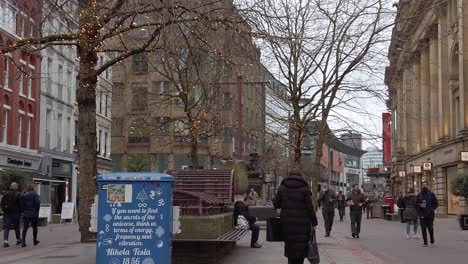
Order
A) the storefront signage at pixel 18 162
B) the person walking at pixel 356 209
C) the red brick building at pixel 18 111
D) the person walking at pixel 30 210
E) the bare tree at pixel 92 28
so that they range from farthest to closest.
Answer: the storefront signage at pixel 18 162 < the red brick building at pixel 18 111 < the person walking at pixel 356 209 < the person walking at pixel 30 210 < the bare tree at pixel 92 28

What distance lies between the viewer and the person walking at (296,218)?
10406mm

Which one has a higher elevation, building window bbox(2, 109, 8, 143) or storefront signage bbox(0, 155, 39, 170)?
building window bbox(2, 109, 8, 143)

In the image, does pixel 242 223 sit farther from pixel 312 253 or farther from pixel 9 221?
pixel 9 221

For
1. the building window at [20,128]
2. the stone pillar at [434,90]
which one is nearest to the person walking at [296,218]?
the building window at [20,128]

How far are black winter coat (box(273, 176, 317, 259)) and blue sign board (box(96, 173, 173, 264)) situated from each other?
73.2 inches

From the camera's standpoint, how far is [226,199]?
15539mm

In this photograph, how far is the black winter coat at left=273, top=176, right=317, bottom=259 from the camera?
10.4 m

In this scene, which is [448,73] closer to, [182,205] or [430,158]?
[430,158]

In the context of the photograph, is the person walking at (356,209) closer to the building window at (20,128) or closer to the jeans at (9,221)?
the jeans at (9,221)

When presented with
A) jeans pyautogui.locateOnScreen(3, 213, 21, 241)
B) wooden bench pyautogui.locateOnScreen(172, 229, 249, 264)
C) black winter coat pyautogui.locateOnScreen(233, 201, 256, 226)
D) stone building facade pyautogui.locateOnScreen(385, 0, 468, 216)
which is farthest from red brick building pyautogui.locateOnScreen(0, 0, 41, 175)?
wooden bench pyautogui.locateOnScreen(172, 229, 249, 264)

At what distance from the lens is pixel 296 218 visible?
10.5 meters

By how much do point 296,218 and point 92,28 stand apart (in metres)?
8.27

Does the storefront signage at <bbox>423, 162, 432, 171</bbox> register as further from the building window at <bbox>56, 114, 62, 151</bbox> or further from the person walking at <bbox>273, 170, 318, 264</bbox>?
the person walking at <bbox>273, 170, 318, 264</bbox>

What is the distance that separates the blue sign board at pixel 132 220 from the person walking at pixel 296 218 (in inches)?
73.2
